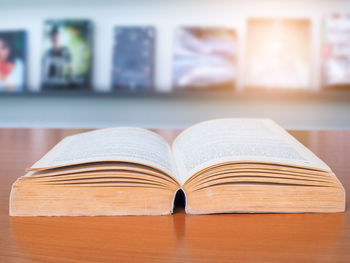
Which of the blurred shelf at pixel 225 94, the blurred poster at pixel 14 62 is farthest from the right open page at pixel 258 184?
the blurred poster at pixel 14 62

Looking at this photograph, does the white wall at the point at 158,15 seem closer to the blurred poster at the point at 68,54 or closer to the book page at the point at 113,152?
the blurred poster at the point at 68,54

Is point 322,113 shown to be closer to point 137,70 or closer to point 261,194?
point 137,70

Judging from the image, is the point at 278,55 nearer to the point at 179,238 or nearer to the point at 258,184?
the point at 258,184

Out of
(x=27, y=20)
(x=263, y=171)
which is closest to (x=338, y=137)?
(x=263, y=171)

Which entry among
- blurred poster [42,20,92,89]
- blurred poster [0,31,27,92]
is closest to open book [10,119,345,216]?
blurred poster [42,20,92,89]

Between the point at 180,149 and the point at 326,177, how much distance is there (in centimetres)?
27

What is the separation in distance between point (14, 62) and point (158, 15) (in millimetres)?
798

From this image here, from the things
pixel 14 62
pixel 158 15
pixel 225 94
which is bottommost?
pixel 225 94

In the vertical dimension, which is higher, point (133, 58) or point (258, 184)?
point (133, 58)

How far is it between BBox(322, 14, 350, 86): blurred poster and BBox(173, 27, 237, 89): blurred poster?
0.46 m

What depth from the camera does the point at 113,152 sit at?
616 millimetres

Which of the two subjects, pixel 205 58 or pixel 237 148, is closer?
pixel 237 148

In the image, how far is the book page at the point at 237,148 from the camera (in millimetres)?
599

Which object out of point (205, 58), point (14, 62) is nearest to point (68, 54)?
point (14, 62)
